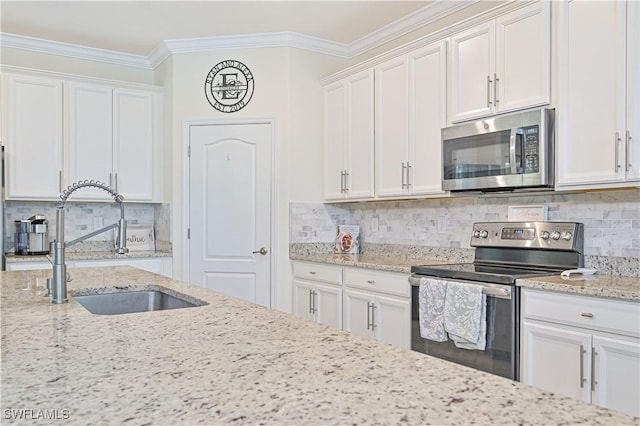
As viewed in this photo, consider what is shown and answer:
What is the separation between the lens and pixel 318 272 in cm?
392

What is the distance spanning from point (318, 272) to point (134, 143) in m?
2.02

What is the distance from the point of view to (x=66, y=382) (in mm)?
862

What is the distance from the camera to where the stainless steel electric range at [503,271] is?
7.88ft

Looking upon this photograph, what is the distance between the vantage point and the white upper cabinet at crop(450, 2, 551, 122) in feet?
8.70

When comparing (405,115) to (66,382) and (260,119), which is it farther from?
(66,382)

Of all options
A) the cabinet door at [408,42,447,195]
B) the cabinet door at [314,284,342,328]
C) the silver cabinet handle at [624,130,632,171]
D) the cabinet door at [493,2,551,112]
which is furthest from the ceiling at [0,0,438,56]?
the cabinet door at [314,284,342,328]

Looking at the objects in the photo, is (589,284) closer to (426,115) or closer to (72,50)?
(426,115)

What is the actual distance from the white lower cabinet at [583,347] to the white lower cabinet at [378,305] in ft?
2.77

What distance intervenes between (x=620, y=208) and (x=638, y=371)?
0.93 meters

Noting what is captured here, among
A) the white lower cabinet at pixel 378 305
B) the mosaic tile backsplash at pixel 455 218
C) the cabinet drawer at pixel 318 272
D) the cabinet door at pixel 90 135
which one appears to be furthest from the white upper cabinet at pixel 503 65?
the cabinet door at pixel 90 135

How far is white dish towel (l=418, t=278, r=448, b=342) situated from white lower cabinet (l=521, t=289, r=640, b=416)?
1.50 ft

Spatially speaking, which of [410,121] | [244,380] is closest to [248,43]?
[410,121]

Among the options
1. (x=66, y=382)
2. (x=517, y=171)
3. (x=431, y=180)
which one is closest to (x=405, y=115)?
(x=431, y=180)

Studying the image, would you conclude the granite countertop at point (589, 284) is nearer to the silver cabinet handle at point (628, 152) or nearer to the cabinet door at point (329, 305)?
the silver cabinet handle at point (628, 152)
